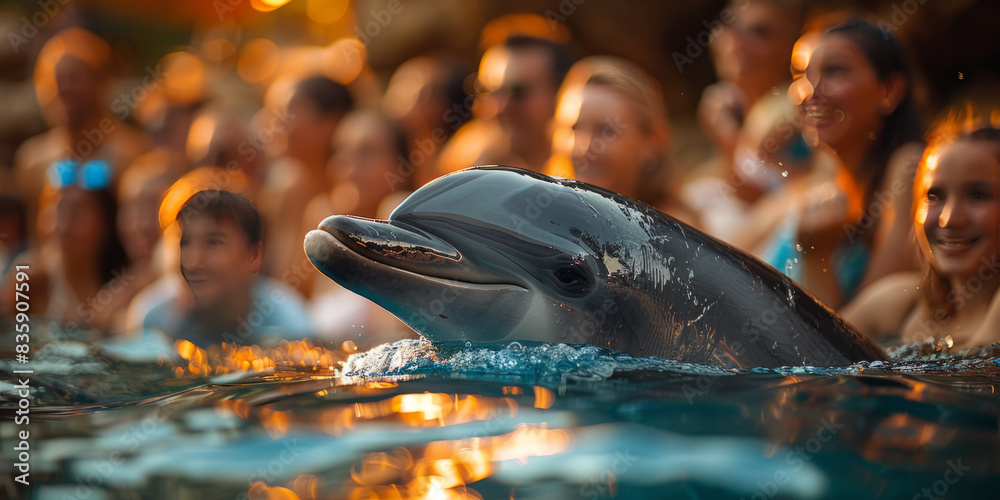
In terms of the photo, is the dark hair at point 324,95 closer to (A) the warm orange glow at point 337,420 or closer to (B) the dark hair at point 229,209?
(B) the dark hair at point 229,209

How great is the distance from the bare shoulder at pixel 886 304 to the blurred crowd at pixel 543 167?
0.01 m

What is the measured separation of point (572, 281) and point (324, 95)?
17.7 feet

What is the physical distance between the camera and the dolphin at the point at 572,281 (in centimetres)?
272

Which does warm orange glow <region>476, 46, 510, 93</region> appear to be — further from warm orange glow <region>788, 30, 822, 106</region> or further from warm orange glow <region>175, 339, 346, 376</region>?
warm orange glow <region>175, 339, 346, 376</region>

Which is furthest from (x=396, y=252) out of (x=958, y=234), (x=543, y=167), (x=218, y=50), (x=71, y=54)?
(x=218, y=50)

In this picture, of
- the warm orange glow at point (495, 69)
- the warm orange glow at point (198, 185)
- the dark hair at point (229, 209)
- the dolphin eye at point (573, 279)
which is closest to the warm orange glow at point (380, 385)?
the dolphin eye at point (573, 279)

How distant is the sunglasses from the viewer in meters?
7.21

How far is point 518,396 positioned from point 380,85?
13.9m

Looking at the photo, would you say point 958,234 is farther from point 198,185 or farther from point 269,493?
point 198,185

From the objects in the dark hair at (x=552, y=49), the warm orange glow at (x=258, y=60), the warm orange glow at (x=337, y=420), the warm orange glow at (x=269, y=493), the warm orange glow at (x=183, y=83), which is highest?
the warm orange glow at (x=258, y=60)

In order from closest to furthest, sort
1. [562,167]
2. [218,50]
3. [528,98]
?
1. [562,167]
2. [528,98]
3. [218,50]

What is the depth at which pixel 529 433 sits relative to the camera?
80.9 inches

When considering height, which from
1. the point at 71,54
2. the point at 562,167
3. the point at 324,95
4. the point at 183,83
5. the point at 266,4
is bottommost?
the point at 562,167

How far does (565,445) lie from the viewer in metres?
1.98
